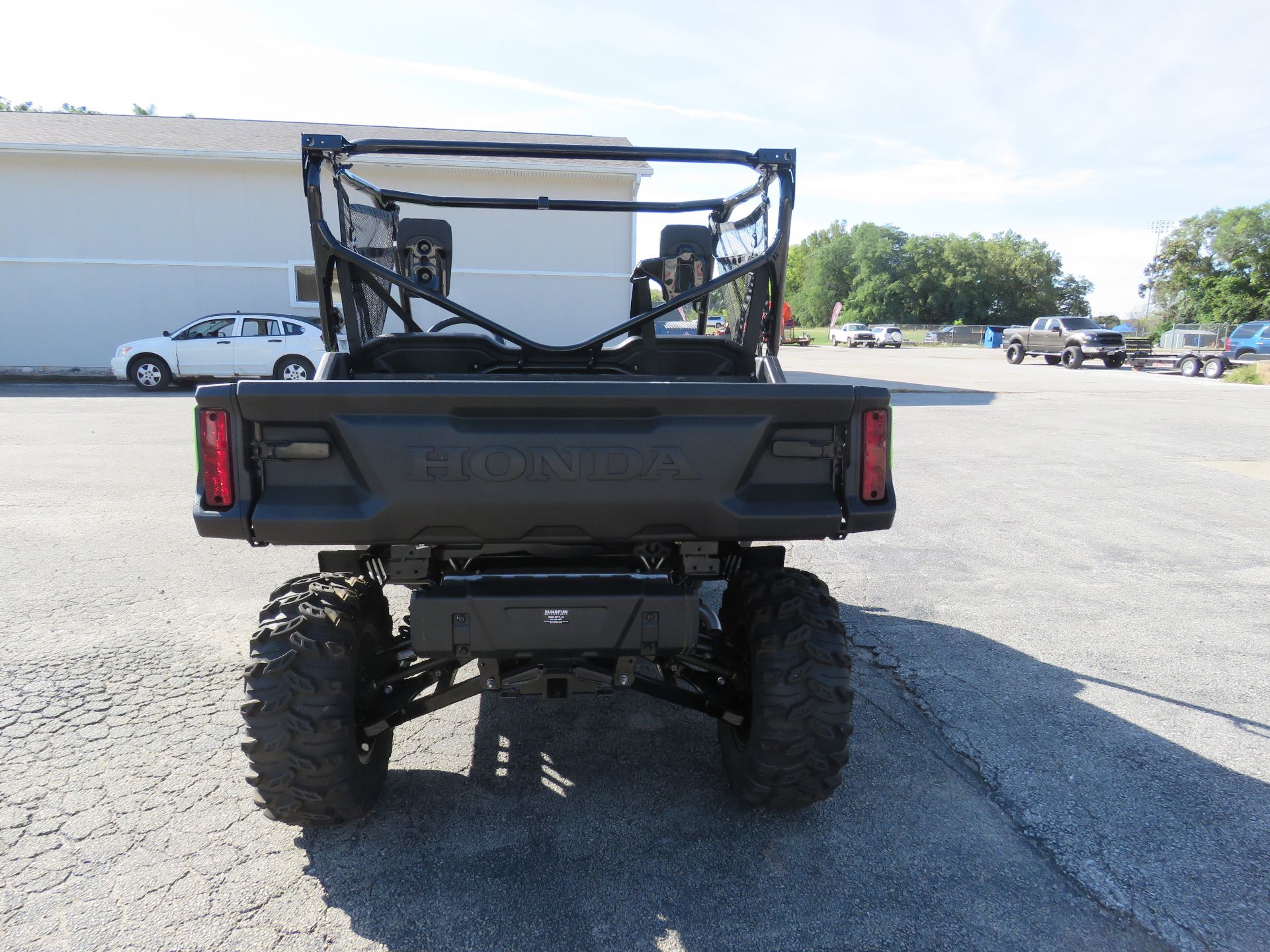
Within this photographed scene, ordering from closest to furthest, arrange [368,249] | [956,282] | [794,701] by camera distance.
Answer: [794,701] < [368,249] < [956,282]

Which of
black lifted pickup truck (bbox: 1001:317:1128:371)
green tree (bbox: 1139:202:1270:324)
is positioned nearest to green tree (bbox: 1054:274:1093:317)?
green tree (bbox: 1139:202:1270:324)

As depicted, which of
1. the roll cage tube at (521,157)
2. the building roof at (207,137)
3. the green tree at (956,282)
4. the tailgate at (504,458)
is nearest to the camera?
the tailgate at (504,458)

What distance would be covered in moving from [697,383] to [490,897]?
1.61 m

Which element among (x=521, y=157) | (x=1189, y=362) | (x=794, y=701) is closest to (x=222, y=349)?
(x=521, y=157)

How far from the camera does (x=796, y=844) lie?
8.99 feet

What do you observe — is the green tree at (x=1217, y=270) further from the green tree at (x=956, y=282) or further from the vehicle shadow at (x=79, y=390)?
the vehicle shadow at (x=79, y=390)

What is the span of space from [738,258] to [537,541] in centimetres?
196

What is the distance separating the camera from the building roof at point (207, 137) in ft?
57.1

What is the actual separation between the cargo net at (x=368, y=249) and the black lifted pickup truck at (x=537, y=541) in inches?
19.3

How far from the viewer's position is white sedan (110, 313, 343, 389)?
53.6 feet

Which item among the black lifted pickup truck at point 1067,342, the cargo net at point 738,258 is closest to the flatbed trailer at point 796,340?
the black lifted pickup truck at point 1067,342

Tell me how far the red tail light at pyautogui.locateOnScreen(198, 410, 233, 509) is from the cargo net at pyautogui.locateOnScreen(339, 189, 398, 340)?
46.5 inches

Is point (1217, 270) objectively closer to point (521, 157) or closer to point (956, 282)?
point (956, 282)

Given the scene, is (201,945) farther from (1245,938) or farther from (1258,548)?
(1258,548)
